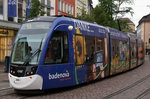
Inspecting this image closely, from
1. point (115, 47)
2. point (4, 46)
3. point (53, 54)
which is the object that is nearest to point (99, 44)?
point (115, 47)

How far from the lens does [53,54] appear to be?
888 cm

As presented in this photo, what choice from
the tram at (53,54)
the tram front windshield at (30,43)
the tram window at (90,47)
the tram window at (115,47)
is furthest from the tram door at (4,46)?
the tram front windshield at (30,43)

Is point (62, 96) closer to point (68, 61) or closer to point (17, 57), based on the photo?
point (68, 61)

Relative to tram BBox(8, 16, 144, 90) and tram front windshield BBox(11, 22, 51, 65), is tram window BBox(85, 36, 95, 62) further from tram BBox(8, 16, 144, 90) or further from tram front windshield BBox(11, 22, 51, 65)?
tram front windshield BBox(11, 22, 51, 65)

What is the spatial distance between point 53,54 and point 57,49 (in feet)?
0.91

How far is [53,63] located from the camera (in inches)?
350

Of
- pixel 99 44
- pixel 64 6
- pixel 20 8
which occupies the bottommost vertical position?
pixel 99 44

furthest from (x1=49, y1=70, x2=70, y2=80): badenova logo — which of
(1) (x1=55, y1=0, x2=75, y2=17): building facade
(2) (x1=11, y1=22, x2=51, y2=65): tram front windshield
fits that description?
(1) (x1=55, y1=0, x2=75, y2=17): building facade

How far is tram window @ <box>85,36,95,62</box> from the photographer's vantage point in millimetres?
11030

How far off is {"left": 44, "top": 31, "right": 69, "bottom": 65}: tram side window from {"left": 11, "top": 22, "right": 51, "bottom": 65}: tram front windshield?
1.16 ft

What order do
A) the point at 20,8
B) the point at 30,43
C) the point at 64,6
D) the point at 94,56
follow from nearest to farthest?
the point at 30,43 < the point at 94,56 < the point at 20,8 < the point at 64,6

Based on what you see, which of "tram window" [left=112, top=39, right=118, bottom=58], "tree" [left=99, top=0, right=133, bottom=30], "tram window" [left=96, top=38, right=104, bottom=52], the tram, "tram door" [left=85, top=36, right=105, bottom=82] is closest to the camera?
the tram

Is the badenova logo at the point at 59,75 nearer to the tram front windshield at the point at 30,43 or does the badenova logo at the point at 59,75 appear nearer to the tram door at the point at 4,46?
the tram front windshield at the point at 30,43

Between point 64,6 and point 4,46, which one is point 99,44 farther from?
point 64,6
